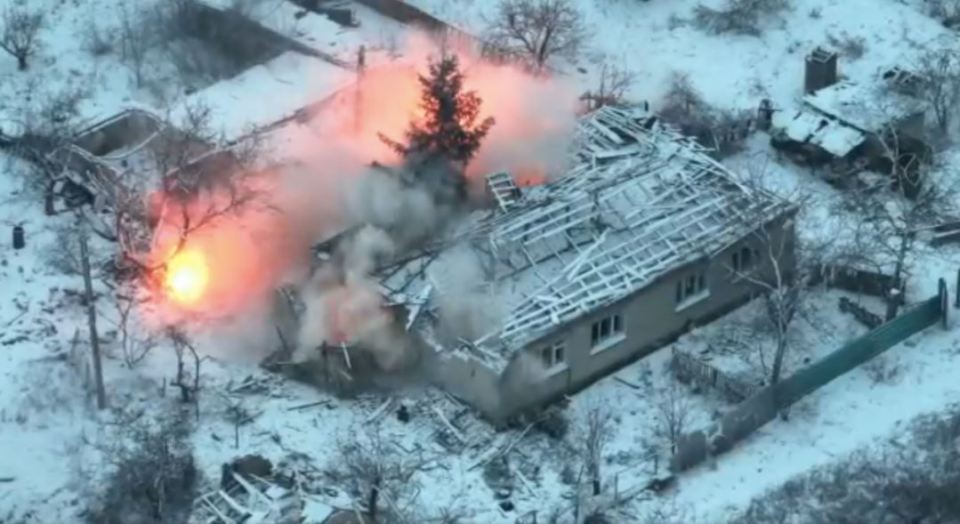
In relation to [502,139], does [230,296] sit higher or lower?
lower

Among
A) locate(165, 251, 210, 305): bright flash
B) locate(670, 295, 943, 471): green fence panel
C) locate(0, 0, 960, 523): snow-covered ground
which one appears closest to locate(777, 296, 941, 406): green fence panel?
locate(670, 295, 943, 471): green fence panel

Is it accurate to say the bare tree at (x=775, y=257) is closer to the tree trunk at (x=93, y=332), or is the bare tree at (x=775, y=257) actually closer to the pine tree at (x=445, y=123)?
the pine tree at (x=445, y=123)

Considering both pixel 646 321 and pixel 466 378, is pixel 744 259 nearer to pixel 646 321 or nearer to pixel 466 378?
pixel 646 321

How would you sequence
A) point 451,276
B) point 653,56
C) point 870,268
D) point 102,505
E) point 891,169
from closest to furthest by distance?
point 102,505 → point 451,276 → point 870,268 → point 891,169 → point 653,56

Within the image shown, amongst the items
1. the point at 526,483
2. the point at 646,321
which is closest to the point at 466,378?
the point at 526,483

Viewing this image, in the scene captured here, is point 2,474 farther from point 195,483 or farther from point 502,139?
point 502,139

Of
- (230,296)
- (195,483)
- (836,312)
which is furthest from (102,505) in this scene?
(836,312)

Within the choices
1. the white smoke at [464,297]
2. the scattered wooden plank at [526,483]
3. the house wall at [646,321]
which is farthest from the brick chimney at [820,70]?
the scattered wooden plank at [526,483]
